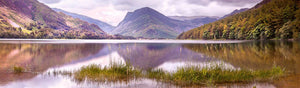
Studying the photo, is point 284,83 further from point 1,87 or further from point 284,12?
point 284,12

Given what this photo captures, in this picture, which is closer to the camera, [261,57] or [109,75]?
[109,75]

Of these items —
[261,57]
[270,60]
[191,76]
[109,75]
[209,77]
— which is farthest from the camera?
[261,57]

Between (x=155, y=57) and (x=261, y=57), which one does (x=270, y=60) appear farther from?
(x=155, y=57)

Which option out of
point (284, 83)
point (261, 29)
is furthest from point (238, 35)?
point (284, 83)

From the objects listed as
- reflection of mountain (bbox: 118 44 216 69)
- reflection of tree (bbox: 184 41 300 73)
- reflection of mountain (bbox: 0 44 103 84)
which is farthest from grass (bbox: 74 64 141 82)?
reflection of tree (bbox: 184 41 300 73)

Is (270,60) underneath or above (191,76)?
underneath

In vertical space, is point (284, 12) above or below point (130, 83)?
above

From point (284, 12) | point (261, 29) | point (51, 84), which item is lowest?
point (51, 84)

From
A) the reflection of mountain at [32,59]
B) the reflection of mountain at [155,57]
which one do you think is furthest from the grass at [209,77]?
the reflection of mountain at [32,59]

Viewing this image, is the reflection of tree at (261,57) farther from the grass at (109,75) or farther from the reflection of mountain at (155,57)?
the grass at (109,75)

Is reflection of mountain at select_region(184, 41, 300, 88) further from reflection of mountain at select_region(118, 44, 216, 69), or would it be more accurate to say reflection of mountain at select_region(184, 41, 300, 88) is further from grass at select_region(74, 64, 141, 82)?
grass at select_region(74, 64, 141, 82)

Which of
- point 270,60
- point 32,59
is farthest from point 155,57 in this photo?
point 32,59

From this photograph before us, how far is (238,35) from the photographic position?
135125 mm

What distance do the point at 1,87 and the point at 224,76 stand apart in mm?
12382
